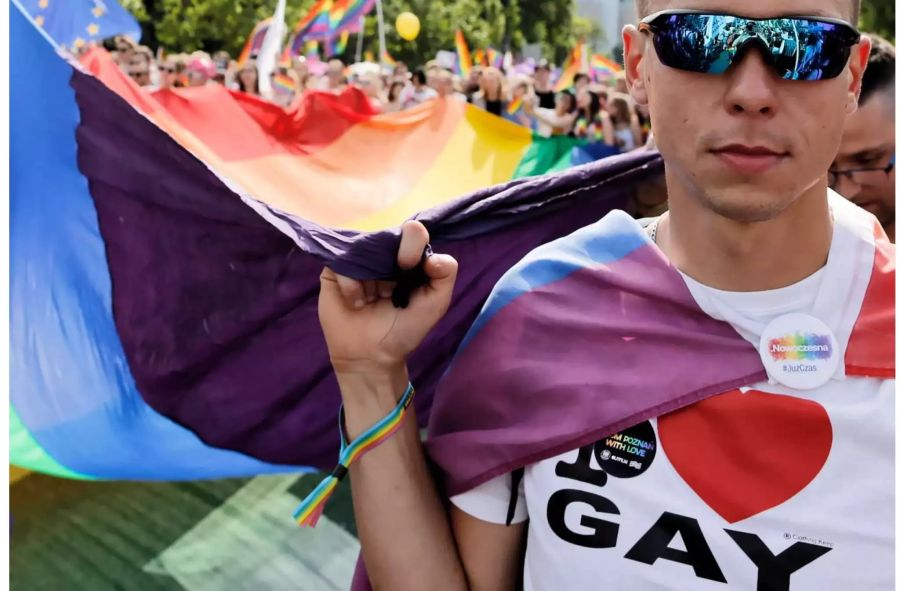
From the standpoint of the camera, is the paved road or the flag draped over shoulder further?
the paved road

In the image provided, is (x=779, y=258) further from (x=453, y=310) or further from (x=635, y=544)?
(x=453, y=310)

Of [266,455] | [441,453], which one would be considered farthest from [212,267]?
[441,453]

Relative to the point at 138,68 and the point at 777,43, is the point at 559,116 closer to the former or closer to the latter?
the point at 138,68

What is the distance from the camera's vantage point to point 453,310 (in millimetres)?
1933

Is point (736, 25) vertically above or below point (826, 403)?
above

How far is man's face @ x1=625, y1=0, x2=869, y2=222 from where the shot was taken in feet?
3.31

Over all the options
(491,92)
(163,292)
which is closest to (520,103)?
(491,92)

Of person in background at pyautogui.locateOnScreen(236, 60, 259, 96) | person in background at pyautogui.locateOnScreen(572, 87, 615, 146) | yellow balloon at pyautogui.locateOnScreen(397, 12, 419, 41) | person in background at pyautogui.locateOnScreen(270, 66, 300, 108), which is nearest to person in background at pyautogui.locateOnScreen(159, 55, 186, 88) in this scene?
person in background at pyautogui.locateOnScreen(236, 60, 259, 96)

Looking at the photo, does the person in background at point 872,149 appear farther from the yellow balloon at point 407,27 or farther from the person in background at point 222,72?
the yellow balloon at point 407,27

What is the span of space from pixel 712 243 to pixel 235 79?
816 centimetres

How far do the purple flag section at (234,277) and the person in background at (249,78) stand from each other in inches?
217

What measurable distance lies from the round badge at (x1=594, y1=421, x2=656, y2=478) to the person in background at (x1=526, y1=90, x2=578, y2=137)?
179 inches

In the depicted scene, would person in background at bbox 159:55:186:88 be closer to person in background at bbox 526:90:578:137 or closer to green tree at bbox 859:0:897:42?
person in background at bbox 526:90:578:137

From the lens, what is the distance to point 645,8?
3.88 feet
